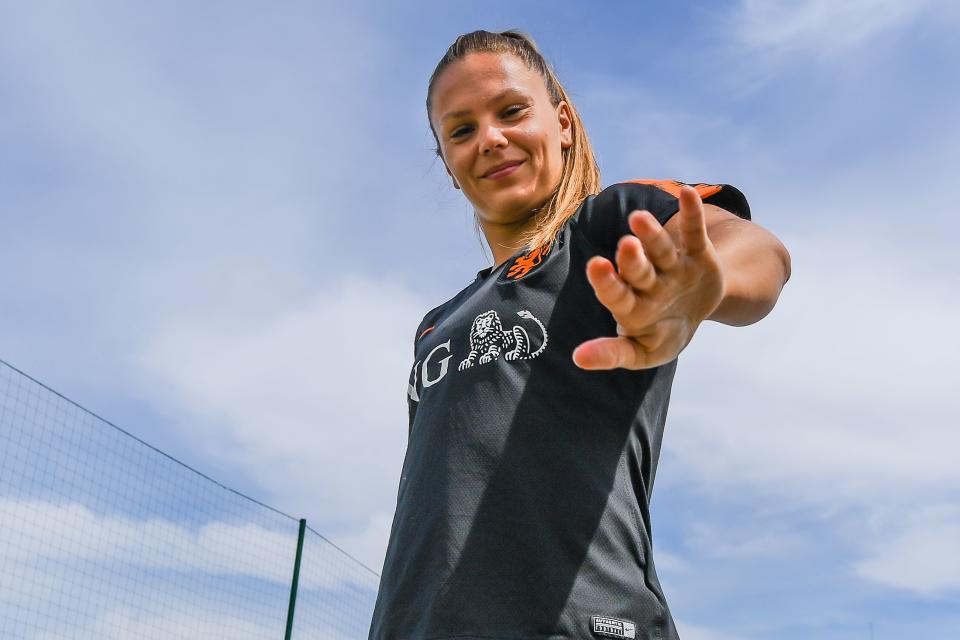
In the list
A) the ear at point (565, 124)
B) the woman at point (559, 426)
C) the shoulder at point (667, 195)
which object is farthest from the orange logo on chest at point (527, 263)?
the ear at point (565, 124)

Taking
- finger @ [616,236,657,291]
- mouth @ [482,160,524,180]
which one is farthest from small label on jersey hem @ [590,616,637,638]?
mouth @ [482,160,524,180]

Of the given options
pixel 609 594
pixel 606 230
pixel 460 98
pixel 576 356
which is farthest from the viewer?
pixel 460 98

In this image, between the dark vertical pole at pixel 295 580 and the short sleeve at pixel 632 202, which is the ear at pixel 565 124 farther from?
the dark vertical pole at pixel 295 580

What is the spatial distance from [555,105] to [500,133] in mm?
239

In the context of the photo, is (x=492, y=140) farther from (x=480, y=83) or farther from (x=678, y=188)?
(x=678, y=188)

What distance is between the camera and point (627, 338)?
4.01 feet

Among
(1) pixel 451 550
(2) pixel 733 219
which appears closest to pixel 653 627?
(1) pixel 451 550

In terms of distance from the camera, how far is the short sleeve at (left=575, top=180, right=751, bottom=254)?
1.67 metres

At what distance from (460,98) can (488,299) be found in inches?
22.2

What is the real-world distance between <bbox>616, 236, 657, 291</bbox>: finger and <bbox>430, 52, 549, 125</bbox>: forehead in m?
1.06

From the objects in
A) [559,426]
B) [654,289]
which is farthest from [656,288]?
[559,426]

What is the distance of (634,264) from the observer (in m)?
1.10

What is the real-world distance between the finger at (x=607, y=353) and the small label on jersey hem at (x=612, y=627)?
0.44 metres

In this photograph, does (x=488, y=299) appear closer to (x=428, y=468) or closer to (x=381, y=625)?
(x=428, y=468)
